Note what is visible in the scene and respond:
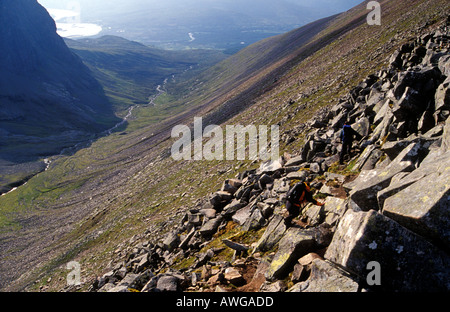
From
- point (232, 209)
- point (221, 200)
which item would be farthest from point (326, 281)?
point (221, 200)

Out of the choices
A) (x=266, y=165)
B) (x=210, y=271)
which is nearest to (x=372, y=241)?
(x=210, y=271)

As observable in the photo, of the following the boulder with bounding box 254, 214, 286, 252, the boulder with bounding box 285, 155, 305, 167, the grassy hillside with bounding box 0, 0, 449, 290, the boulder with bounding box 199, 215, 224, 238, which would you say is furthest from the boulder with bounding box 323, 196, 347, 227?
the grassy hillside with bounding box 0, 0, 449, 290

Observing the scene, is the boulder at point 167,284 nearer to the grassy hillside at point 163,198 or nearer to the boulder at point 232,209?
the boulder at point 232,209

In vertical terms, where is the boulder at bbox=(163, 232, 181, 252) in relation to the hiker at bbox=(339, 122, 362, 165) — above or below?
below

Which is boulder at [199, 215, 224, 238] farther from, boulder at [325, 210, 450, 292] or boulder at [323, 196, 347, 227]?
boulder at [325, 210, 450, 292]

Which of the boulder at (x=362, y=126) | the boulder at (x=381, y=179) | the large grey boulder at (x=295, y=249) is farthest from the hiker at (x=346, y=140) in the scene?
the large grey boulder at (x=295, y=249)

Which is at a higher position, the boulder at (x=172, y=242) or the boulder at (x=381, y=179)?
the boulder at (x=381, y=179)
